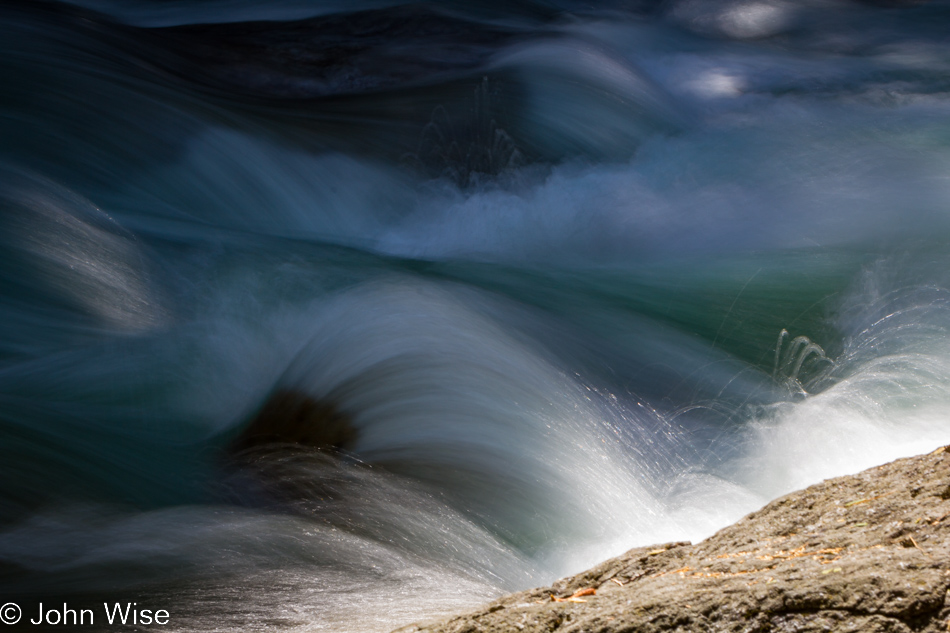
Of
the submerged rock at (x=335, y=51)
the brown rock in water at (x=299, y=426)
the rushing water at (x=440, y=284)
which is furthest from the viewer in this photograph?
the submerged rock at (x=335, y=51)

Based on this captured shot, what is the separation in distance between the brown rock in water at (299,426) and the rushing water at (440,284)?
0.06m

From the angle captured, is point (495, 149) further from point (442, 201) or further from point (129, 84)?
point (129, 84)

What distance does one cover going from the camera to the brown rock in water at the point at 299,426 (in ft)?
14.0

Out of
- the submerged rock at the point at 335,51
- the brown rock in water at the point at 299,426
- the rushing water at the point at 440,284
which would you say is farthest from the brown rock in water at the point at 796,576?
the submerged rock at the point at 335,51

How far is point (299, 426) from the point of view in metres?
4.36

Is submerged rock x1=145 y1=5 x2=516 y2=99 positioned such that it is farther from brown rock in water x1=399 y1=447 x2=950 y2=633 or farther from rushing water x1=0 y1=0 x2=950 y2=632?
brown rock in water x1=399 y1=447 x2=950 y2=633

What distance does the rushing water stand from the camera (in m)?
3.77

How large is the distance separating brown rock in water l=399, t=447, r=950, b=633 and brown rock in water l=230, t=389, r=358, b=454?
2326 mm

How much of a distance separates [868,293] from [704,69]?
11.2ft

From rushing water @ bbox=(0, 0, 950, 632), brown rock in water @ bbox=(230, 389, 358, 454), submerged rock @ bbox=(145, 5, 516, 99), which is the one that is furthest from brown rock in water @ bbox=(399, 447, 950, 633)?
submerged rock @ bbox=(145, 5, 516, 99)

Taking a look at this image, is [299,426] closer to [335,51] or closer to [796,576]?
[796,576]

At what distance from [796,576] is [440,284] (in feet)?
13.4

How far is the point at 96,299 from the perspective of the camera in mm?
5047

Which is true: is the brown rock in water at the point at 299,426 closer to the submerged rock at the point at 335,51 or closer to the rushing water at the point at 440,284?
the rushing water at the point at 440,284
